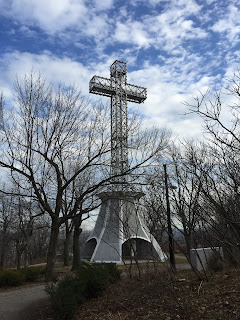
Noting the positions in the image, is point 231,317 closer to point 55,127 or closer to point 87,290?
point 87,290

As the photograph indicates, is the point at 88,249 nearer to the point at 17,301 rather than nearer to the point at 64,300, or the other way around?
the point at 17,301

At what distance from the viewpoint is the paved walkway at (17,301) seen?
7.08m

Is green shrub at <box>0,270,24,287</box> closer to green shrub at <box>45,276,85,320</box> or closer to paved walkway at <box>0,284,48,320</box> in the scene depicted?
paved walkway at <box>0,284,48,320</box>

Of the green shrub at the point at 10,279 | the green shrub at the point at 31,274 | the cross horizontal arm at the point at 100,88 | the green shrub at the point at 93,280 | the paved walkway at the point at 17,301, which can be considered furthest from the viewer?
the cross horizontal arm at the point at 100,88

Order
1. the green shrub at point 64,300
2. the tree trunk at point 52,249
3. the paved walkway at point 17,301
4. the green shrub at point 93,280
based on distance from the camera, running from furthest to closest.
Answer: the tree trunk at point 52,249
the green shrub at point 93,280
the paved walkway at point 17,301
the green shrub at point 64,300

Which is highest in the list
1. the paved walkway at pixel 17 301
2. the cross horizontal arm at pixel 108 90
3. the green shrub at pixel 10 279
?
the cross horizontal arm at pixel 108 90

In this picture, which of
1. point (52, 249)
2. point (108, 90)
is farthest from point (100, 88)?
point (52, 249)

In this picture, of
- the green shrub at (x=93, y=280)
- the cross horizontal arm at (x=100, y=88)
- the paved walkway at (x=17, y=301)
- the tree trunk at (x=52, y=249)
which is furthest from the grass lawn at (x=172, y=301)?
the cross horizontal arm at (x=100, y=88)

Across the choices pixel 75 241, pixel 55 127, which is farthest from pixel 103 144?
pixel 75 241

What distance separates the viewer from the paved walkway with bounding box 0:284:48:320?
7.08 meters

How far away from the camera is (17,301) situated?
8625 millimetres

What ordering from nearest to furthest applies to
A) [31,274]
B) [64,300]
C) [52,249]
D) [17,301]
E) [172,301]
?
[172,301] → [64,300] → [17,301] → [52,249] → [31,274]

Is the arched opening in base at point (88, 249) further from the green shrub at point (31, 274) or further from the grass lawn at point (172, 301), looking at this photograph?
the grass lawn at point (172, 301)

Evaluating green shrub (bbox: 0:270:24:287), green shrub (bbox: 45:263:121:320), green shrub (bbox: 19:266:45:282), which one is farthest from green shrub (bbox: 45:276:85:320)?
green shrub (bbox: 19:266:45:282)
